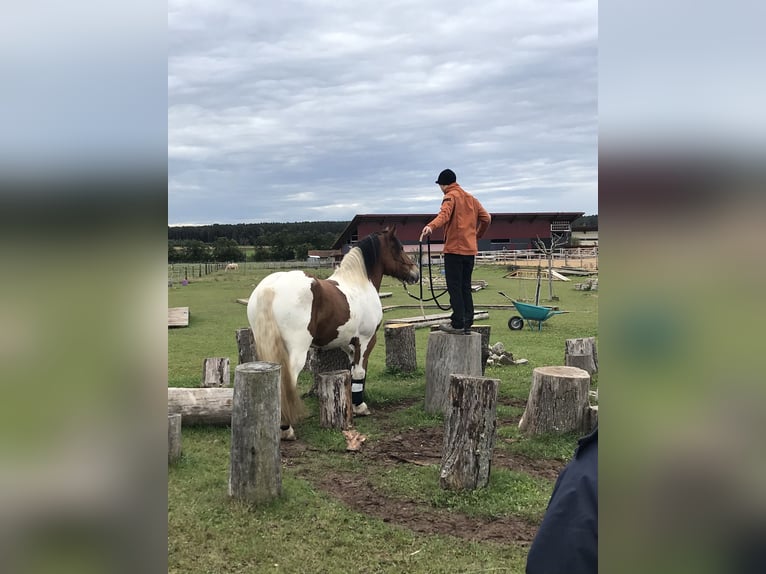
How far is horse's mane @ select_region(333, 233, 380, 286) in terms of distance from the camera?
20.0 feet

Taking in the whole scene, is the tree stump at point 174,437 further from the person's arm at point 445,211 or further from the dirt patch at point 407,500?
the person's arm at point 445,211

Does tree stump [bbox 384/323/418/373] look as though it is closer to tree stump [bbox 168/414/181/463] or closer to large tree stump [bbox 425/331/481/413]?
large tree stump [bbox 425/331/481/413]

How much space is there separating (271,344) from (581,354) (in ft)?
13.5

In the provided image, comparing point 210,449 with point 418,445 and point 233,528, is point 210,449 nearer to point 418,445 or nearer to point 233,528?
point 233,528

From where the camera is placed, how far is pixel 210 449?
15.7ft

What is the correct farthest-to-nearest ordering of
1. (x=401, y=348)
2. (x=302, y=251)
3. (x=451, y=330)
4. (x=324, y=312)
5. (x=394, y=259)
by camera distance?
(x=302, y=251)
(x=401, y=348)
(x=394, y=259)
(x=451, y=330)
(x=324, y=312)

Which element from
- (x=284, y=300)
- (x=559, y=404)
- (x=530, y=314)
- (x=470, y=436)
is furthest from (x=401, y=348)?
(x=530, y=314)

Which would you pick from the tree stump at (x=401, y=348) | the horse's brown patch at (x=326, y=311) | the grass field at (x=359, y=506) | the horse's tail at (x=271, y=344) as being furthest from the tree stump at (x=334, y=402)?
the tree stump at (x=401, y=348)

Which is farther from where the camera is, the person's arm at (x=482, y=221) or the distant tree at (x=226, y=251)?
the distant tree at (x=226, y=251)

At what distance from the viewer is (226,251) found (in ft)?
109

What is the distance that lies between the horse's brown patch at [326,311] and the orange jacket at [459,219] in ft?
4.05

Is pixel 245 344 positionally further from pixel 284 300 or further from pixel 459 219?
pixel 459 219

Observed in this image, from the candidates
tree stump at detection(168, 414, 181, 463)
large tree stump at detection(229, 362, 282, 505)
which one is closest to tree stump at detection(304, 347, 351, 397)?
tree stump at detection(168, 414, 181, 463)

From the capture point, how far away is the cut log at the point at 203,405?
529cm
